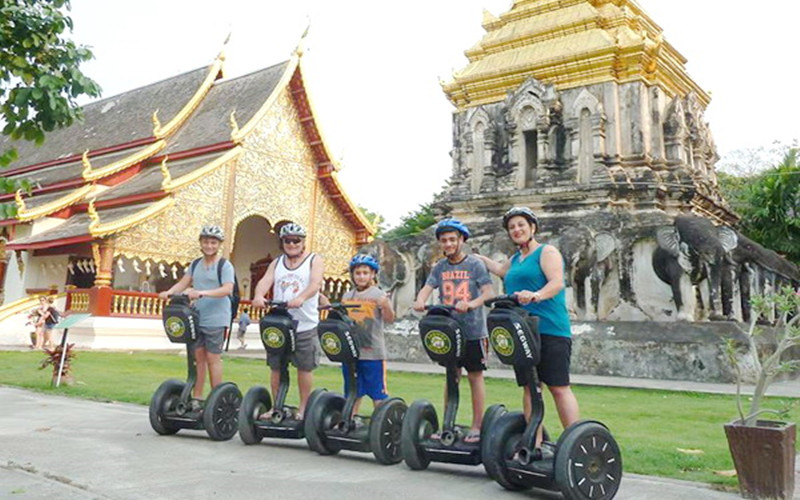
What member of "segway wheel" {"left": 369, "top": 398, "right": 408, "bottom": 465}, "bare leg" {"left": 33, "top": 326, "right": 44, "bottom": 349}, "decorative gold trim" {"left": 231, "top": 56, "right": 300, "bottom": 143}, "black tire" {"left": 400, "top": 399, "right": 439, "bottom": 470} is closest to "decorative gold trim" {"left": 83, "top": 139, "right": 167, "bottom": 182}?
"decorative gold trim" {"left": 231, "top": 56, "right": 300, "bottom": 143}

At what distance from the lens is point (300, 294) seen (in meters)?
4.70

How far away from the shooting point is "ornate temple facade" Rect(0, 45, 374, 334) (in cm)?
1691

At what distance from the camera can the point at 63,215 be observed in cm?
1834

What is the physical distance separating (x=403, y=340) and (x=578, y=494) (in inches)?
377

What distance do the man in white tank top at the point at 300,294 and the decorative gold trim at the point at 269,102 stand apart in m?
15.2

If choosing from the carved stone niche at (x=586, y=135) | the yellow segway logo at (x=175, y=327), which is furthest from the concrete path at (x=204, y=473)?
the carved stone niche at (x=586, y=135)

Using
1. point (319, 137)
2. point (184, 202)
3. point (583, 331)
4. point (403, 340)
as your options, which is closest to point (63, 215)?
point (184, 202)

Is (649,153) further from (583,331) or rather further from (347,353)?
(347,353)

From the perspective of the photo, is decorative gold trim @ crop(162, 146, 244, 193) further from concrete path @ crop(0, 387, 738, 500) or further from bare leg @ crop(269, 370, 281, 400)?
bare leg @ crop(269, 370, 281, 400)

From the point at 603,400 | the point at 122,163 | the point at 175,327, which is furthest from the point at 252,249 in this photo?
the point at 175,327

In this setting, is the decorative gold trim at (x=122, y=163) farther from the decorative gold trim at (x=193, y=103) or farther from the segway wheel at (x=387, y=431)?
the segway wheel at (x=387, y=431)

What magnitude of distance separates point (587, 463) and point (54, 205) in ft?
58.4

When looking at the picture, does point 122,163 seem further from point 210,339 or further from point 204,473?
point 204,473

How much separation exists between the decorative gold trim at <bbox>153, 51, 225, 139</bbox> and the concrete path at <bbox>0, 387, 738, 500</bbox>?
16566mm
